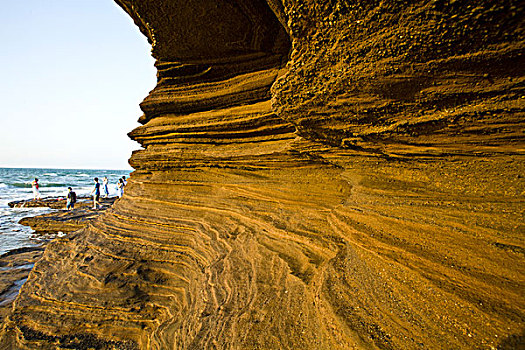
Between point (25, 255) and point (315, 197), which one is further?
point (25, 255)

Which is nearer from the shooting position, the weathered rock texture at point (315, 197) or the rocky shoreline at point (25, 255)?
the weathered rock texture at point (315, 197)

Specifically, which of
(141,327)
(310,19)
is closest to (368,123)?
(310,19)

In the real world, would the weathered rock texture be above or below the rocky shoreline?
above

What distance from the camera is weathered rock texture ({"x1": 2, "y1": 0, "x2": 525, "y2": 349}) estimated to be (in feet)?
5.14

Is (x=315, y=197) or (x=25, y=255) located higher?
(x=315, y=197)

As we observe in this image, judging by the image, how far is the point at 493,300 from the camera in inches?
55.7

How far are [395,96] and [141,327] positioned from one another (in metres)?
3.44

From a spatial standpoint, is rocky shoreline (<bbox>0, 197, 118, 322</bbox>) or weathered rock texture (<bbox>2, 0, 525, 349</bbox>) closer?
weathered rock texture (<bbox>2, 0, 525, 349</bbox>)

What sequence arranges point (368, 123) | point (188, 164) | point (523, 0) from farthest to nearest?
point (188, 164)
point (368, 123)
point (523, 0)

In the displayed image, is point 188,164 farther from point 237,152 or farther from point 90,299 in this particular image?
point 90,299

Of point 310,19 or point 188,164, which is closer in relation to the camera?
point 310,19

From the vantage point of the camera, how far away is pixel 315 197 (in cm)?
336

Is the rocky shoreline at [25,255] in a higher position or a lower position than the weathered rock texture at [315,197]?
→ lower

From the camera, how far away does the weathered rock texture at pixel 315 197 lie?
61.7 inches
